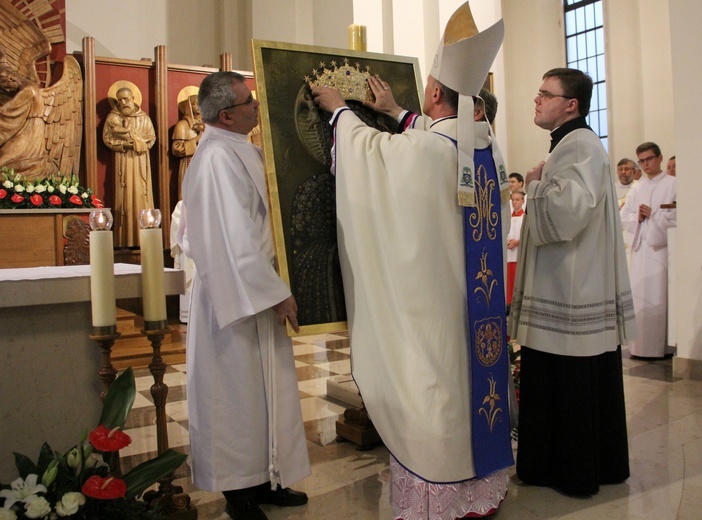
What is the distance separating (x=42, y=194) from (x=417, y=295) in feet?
19.8

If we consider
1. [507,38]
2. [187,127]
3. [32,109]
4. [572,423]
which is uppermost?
[507,38]

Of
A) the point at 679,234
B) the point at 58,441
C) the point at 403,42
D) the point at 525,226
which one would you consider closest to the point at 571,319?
the point at 525,226

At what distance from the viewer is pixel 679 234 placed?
5375 millimetres

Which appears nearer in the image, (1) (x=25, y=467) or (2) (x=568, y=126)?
(1) (x=25, y=467)

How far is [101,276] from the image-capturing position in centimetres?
222

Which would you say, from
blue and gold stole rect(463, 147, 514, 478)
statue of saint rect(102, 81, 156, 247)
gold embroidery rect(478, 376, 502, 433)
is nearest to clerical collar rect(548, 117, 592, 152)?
blue and gold stole rect(463, 147, 514, 478)

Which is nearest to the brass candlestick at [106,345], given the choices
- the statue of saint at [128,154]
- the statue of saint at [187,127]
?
the statue of saint at [128,154]

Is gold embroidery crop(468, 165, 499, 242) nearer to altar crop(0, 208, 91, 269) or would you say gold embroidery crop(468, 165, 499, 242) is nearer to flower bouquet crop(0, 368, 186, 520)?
flower bouquet crop(0, 368, 186, 520)

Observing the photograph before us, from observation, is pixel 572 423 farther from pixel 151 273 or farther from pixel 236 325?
pixel 151 273

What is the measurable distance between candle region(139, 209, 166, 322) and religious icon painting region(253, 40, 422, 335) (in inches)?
18.9

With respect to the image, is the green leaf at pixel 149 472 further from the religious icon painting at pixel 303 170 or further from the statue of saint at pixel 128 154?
the statue of saint at pixel 128 154

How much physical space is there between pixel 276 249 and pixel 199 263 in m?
0.31

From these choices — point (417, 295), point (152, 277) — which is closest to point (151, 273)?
point (152, 277)

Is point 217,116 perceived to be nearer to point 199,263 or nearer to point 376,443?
point 199,263
